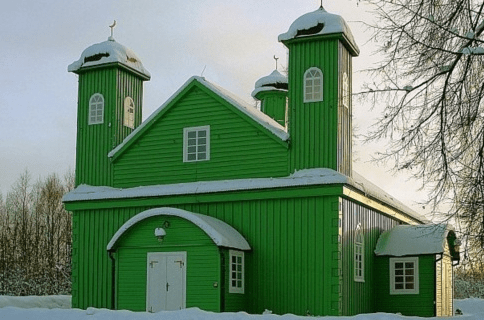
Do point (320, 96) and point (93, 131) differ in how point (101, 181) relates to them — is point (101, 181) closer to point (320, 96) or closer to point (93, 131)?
point (93, 131)

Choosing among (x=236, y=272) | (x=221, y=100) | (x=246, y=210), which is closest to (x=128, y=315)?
(x=236, y=272)

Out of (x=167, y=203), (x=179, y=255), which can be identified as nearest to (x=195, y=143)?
(x=167, y=203)

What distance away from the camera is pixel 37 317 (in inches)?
686

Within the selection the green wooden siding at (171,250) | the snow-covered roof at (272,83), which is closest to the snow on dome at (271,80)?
the snow-covered roof at (272,83)

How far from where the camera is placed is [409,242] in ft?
75.7

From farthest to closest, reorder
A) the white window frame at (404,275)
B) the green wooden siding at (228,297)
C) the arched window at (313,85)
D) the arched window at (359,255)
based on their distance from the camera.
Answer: the white window frame at (404,275) < the arched window at (359,255) < the arched window at (313,85) < the green wooden siding at (228,297)

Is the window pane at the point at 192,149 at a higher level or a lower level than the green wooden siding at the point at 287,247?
higher

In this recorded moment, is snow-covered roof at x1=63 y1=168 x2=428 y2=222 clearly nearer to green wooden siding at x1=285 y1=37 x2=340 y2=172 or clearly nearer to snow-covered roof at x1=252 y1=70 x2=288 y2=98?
green wooden siding at x1=285 y1=37 x2=340 y2=172

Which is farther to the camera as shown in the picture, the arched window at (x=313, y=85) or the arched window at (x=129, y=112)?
the arched window at (x=129, y=112)

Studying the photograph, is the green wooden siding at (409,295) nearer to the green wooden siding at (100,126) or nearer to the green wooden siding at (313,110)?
the green wooden siding at (313,110)

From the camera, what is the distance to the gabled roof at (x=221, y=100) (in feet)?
68.0

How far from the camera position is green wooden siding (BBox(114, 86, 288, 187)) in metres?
20.8

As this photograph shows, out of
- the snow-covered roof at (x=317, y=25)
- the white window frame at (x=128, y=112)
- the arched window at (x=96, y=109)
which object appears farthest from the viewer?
the white window frame at (x=128, y=112)

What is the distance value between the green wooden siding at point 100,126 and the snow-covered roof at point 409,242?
864 cm
